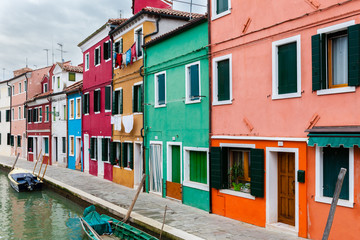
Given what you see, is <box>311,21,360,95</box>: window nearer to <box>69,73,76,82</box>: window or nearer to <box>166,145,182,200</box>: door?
<box>166,145,182,200</box>: door

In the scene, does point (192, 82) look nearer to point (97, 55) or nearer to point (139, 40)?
point (139, 40)

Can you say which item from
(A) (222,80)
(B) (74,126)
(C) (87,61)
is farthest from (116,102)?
(A) (222,80)

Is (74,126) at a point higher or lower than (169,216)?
higher

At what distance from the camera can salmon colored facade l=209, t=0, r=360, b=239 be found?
8211 millimetres

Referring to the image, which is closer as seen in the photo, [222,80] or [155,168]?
[222,80]

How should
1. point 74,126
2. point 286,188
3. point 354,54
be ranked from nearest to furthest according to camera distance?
1. point 354,54
2. point 286,188
3. point 74,126

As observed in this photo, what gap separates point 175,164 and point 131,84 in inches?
216

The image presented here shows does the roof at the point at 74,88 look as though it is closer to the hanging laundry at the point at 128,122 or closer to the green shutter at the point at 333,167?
the hanging laundry at the point at 128,122

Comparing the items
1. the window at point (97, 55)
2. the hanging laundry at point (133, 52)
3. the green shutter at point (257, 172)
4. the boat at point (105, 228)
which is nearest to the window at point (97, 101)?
the window at point (97, 55)

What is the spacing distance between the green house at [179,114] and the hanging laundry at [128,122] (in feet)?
3.74

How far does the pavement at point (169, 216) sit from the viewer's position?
31.6 feet

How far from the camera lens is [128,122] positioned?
18.0m

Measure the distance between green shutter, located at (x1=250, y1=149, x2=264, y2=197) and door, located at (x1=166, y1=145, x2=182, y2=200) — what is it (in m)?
4.30

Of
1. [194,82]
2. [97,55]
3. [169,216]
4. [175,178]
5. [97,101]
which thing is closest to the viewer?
[169,216]
